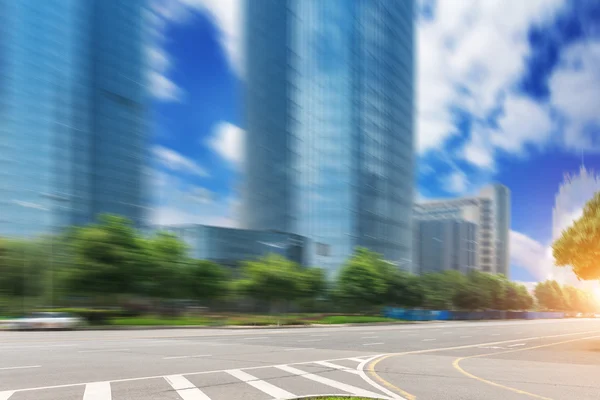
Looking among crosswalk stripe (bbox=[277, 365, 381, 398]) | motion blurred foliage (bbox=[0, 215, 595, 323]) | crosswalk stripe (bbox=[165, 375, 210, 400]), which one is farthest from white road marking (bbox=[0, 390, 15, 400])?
motion blurred foliage (bbox=[0, 215, 595, 323])

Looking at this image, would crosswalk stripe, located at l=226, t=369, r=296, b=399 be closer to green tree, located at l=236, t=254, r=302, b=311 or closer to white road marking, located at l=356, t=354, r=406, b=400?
white road marking, located at l=356, t=354, r=406, b=400

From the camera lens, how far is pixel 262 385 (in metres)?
12.3

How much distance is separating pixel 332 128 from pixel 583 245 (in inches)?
3060

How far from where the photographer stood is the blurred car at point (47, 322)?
3753cm

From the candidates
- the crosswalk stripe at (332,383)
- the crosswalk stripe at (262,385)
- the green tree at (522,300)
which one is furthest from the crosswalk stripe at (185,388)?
the green tree at (522,300)

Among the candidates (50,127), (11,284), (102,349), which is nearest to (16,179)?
(50,127)

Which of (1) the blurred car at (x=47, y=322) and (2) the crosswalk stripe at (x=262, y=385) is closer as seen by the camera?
(2) the crosswalk stripe at (x=262, y=385)

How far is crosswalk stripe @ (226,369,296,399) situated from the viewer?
36.3 feet

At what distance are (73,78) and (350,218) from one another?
182ft

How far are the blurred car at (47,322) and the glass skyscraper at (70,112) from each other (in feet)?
147

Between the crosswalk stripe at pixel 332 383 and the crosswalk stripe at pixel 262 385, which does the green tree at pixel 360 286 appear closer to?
the crosswalk stripe at pixel 332 383

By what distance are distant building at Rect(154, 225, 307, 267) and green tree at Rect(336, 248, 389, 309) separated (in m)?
29.4

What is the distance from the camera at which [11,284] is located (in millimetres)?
53844

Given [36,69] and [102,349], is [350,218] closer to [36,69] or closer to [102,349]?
[36,69]
